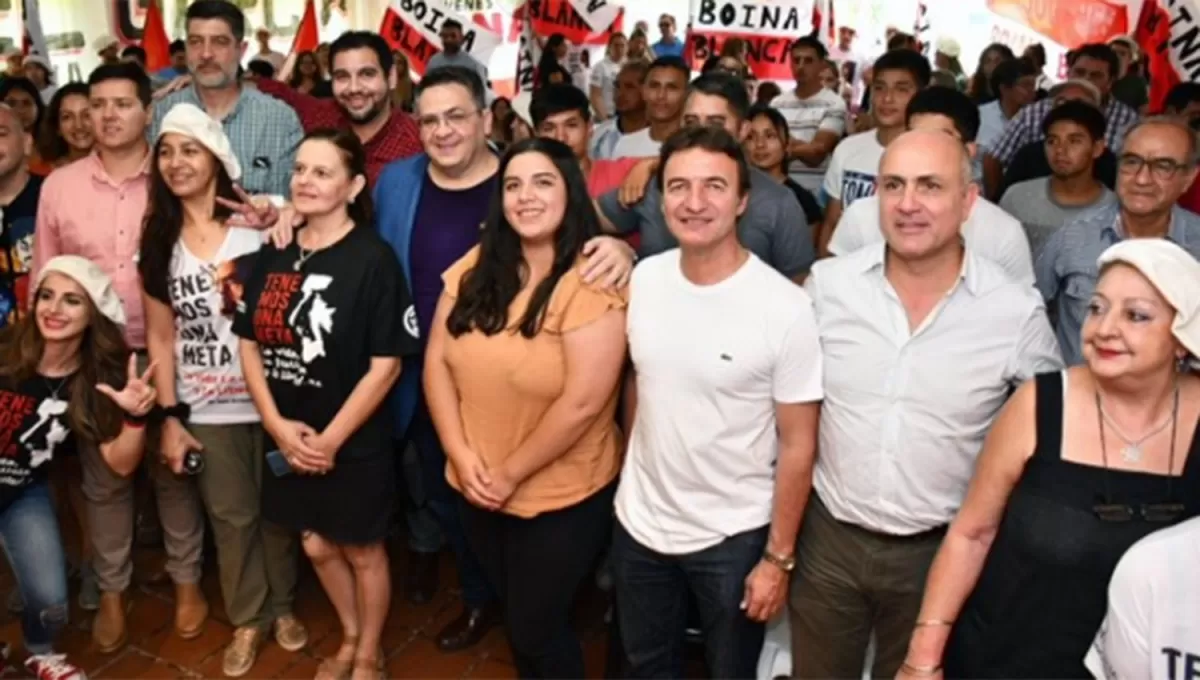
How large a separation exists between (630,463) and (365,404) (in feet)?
2.78

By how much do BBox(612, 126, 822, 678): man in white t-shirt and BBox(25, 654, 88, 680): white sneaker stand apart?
199 centimetres

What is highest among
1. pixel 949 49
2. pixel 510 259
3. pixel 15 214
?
pixel 949 49

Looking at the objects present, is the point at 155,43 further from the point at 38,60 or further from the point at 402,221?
the point at 402,221

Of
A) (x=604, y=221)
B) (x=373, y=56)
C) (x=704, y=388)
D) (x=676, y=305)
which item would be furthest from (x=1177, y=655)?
(x=373, y=56)

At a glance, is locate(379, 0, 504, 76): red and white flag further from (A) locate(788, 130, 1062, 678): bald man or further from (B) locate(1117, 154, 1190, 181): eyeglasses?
(A) locate(788, 130, 1062, 678): bald man

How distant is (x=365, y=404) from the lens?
2889 millimetres

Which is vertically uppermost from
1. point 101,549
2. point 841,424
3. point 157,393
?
point 841,424

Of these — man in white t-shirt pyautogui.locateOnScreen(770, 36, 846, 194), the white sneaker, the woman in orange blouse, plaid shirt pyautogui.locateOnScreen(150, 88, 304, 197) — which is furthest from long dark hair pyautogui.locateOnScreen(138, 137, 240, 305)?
man in white t-shirt pyautogui.locateOnScreen(770, 36, 846, 194)

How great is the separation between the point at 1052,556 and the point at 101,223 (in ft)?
10.0

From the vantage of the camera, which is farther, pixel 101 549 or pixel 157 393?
pixel 101 549

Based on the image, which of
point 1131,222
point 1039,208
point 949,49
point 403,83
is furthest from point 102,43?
point 1131,222

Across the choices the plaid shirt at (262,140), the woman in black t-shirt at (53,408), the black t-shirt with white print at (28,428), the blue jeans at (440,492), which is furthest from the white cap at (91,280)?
the blue jeans at (440,492)

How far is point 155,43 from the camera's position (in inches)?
352

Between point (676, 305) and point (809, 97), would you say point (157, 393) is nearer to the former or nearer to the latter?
point (676, 305)
